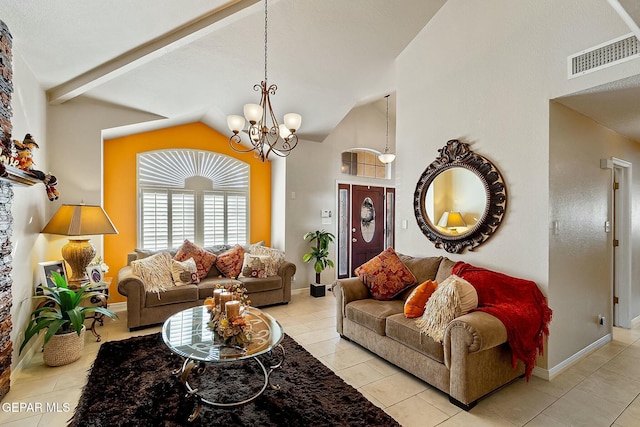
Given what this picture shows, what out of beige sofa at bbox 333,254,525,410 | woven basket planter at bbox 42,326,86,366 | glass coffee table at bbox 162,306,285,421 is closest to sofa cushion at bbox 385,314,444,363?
beige sofa at bbox 333,254,525,410

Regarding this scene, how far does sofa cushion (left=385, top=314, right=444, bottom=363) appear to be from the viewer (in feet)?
7.92

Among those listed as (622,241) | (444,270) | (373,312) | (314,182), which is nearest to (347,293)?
(373,312)

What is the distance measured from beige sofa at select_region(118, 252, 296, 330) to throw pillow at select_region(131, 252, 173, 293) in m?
0.07

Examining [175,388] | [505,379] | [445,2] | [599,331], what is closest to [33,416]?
[175,388]

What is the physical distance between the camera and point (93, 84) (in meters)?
3.37

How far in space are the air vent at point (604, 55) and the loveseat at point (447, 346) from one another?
194cm

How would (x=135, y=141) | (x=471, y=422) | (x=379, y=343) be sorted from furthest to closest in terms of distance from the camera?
(x=135, y=141) → (x=379, y=343) → (x=471, y=422)

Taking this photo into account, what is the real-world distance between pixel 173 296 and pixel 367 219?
384 centimetres

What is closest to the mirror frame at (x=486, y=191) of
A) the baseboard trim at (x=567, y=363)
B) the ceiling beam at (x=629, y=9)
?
the baseboard trim at (x=567, y=363)

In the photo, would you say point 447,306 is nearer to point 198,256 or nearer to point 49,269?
point 198,256

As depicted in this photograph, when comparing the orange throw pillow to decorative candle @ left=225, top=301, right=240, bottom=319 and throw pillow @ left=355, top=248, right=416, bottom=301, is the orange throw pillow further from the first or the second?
decorative candle @ left=225, top=301, right=240, bottom=319

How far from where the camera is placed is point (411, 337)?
259 cm

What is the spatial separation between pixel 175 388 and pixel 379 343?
5.79 feet

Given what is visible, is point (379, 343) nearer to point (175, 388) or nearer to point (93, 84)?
point (175, 388)
